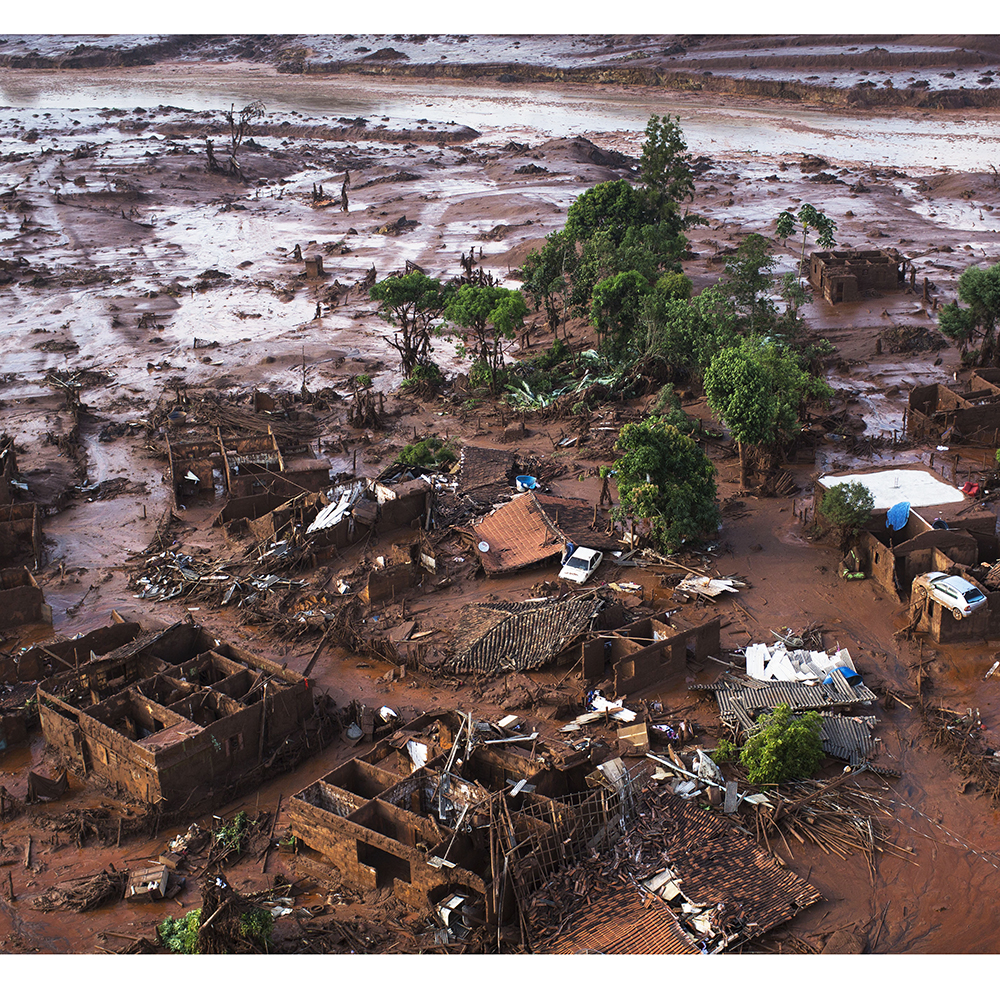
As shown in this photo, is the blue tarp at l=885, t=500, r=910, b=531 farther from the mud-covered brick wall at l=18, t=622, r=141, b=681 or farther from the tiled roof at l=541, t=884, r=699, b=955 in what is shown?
the mud-covered brick wall at l=18, t=622, r=141, b=681

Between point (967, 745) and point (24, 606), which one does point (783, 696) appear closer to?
point (967, 745)

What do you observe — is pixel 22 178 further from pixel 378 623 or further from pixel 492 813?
pixel 492 813

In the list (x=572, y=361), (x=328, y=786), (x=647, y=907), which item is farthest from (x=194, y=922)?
(x=572, y=361)

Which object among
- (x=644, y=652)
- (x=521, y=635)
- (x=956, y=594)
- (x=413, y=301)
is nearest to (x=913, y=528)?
(x=956, y=594)

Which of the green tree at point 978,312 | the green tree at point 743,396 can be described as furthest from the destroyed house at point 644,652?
the green tree at point 978,312

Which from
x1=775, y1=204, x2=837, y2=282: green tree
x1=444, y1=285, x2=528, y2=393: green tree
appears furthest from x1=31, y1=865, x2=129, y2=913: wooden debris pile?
x1=775, y1=204, x2=837, y2=282: green tree

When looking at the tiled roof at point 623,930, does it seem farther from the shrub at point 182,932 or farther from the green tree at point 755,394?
the green tree at point 755,394
